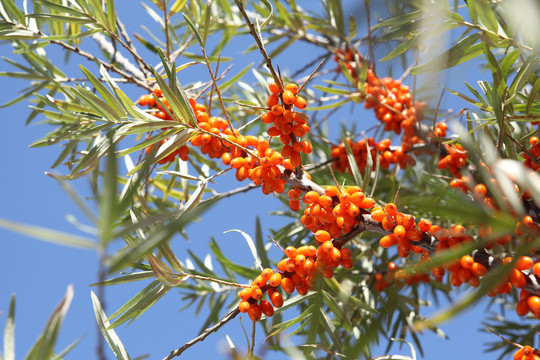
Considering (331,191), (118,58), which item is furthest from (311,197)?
(118,58)

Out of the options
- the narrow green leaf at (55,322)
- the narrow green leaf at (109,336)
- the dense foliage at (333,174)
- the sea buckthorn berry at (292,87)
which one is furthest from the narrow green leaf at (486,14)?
the narrow green leaf at (109,336)

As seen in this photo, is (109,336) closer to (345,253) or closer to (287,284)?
(287,284)

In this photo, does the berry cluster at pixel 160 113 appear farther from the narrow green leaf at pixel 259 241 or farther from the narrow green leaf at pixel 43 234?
the narrow green leaf at pixel 43 234

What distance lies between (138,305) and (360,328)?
30.1 inches

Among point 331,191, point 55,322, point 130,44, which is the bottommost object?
point 331,191

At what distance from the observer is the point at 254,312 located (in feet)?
3.14

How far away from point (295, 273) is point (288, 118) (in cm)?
32

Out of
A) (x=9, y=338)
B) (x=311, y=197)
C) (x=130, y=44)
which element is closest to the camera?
(x=9, y=338)

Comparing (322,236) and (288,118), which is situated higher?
(288,118)

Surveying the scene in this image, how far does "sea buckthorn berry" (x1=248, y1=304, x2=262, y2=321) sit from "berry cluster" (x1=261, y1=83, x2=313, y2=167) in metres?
0.31

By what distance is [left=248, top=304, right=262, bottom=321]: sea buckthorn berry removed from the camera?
96 centimetres

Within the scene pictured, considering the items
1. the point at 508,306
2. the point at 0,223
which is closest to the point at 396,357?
the point at 0,223

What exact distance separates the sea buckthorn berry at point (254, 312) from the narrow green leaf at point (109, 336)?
0.26 metres

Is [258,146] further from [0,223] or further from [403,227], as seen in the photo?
[0,223]
